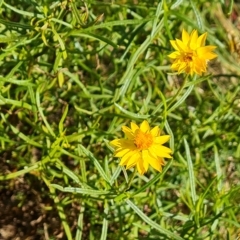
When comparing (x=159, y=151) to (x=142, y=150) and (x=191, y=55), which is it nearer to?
(x=142, y=150)

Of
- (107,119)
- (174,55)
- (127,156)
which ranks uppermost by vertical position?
(174,55)

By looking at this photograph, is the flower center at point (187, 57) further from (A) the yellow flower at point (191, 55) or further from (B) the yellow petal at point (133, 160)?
(B) the yellow petal at point (133, 160)

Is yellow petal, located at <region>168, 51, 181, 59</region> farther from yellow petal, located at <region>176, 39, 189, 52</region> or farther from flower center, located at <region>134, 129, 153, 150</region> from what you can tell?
flower center, located at <region>134, 129, 153, 150</region>

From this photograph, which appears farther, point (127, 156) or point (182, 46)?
point (182, 46)

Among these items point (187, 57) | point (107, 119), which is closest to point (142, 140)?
point (187, 57)

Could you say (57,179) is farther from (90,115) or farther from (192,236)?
(192,236)

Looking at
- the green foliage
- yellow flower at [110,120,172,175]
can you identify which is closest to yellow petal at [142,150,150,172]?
yellow flower at [110,120,172,175]
